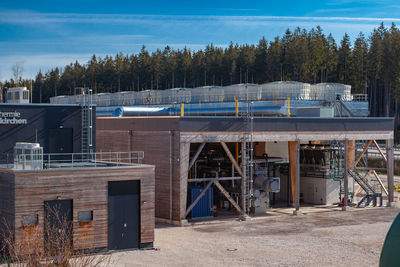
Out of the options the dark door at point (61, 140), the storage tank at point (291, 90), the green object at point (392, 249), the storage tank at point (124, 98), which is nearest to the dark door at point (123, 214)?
the dark door at point (61, 140)

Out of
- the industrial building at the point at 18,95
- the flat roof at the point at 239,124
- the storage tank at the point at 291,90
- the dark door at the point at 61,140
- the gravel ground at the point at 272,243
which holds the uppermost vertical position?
the storage tank at the point at 291,90

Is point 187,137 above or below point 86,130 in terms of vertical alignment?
below

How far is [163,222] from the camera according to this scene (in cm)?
3700

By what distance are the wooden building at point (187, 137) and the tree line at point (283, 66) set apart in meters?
65.2

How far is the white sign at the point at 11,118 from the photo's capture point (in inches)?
1304

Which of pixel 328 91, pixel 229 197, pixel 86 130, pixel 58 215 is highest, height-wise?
pixel 328 91

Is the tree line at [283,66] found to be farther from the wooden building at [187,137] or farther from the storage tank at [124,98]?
the wooden building at [187,137]

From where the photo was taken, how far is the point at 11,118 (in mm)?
33375

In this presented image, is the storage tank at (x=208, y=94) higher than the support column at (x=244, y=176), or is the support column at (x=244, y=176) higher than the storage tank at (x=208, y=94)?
the storage tank at (x=208, y=94)

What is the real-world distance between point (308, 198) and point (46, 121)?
22.8 metres

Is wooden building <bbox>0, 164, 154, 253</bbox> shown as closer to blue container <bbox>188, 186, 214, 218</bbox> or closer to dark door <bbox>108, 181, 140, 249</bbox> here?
dark door <bbox>108, 181, 140, 249</bbox>

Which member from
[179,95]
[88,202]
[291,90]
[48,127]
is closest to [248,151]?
[48,127]

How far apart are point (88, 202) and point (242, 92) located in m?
41.2

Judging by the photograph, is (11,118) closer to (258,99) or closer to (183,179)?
(183,179)
